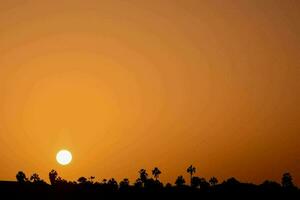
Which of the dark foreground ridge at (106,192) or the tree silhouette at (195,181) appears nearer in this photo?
the dark foreground ridge at (106,192)

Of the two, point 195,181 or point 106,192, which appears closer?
point 106,192

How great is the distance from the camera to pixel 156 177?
615 feet

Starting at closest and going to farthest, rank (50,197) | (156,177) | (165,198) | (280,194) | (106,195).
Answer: (50,197), (106,195), (165,198), (280,194), (156,177)

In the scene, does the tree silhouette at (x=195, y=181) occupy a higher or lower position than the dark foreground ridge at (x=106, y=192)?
higher

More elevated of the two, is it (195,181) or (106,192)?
(195,181)

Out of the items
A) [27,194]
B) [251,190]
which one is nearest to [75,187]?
[27,194]

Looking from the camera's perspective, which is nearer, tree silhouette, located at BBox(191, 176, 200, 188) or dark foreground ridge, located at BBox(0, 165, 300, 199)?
dark foreground ridge, located at BBox(0, 165, 300, 199)

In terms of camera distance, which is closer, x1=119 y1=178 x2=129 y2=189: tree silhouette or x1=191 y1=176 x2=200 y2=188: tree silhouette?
x1=119 y1=178 x2=129 y2=189: tree silhouette

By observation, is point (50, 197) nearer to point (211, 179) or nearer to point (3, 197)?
point (3, 197)

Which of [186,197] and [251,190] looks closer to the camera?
[186,197]

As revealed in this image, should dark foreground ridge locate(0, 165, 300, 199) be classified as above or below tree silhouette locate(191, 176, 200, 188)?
below

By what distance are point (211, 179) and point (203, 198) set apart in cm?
9016

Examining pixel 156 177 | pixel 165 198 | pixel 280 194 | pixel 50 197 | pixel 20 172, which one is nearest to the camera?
pixel 50 197

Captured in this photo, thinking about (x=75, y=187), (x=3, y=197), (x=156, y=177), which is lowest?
(x=3, y=197)
